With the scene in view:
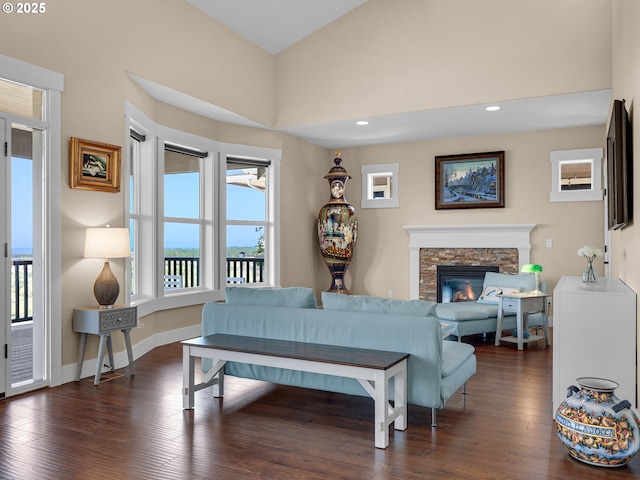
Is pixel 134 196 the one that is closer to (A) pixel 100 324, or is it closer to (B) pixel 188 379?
(A) pixel 100 324

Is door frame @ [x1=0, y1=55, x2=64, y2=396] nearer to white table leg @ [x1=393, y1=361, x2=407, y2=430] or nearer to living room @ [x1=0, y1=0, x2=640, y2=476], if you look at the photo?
living room @ [x1=0, y1=0, x2=640, y2=476]

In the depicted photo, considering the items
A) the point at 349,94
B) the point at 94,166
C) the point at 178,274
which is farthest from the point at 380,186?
the point at 94,166

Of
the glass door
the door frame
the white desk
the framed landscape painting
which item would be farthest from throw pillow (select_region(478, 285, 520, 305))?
the glass door

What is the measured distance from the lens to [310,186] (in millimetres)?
8328

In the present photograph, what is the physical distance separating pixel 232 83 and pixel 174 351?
3265 millimetres

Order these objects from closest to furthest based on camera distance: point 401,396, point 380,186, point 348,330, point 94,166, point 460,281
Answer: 1. point 401,396
2. point 348,330
3. point 94,166
4. point 460,281
5. point 380,186

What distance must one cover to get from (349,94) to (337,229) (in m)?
2.04

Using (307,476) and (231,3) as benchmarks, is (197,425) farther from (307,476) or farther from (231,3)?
(231,3)

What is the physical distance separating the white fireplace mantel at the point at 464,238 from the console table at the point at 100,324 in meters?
4.69

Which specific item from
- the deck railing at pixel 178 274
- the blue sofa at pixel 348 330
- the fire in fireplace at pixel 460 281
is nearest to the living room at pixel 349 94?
the deck railing at pixel 178 274

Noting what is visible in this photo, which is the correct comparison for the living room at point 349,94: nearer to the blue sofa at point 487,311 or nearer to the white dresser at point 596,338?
the white dresser at point 596,338

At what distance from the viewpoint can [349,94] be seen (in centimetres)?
686

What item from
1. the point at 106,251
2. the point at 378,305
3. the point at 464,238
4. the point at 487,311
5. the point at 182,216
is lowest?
the point at 487,311

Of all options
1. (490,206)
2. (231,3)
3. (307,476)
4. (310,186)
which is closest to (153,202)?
(231,3)
